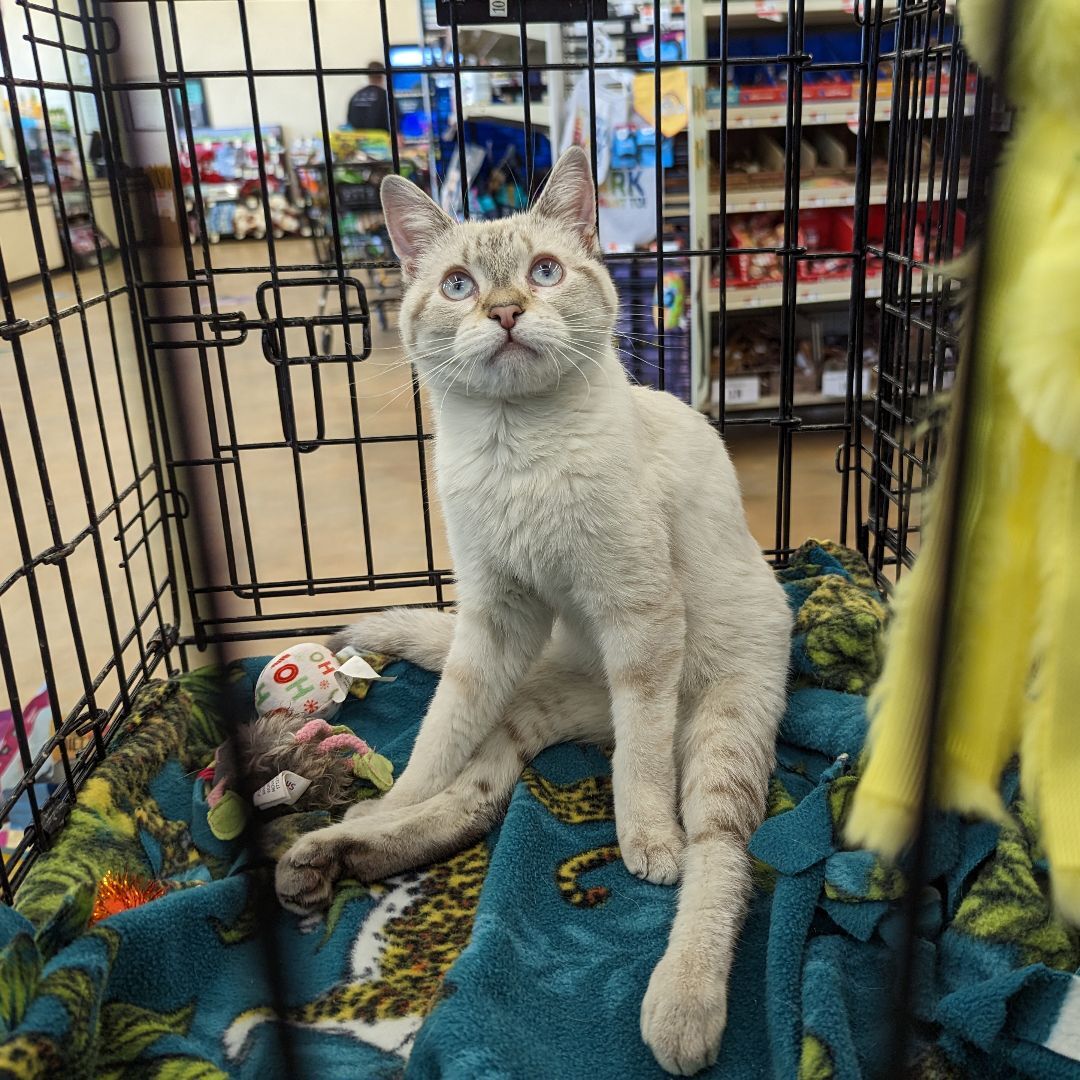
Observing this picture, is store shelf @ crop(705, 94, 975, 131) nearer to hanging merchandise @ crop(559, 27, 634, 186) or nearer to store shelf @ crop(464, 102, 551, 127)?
hanging merchandise @ crop(559, 27, 634, 186)

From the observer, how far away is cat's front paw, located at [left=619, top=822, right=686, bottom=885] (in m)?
1.07

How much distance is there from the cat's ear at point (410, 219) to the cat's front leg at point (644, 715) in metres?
0.54

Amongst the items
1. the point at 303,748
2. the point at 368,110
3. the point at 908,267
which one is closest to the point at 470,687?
the point at 303,748

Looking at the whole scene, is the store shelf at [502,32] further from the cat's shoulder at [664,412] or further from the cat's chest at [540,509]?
the cat's chest at [540,509]

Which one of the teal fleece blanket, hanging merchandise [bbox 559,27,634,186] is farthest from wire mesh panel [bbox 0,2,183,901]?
hanging merchandise [bbox 559,27,634,186]

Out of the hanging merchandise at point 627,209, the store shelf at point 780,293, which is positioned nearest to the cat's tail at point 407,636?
the hanging merchandise at point 627,209

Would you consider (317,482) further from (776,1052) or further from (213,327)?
(776,1052)

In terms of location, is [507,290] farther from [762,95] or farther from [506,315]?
[762,95]

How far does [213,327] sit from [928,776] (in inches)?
49.9

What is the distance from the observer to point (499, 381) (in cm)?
109

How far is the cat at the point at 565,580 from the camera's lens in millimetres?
1086

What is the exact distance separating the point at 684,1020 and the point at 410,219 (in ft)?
3.20

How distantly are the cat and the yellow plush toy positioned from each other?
457 millimetres

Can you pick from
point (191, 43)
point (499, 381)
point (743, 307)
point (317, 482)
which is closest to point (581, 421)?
point (499, 381)
